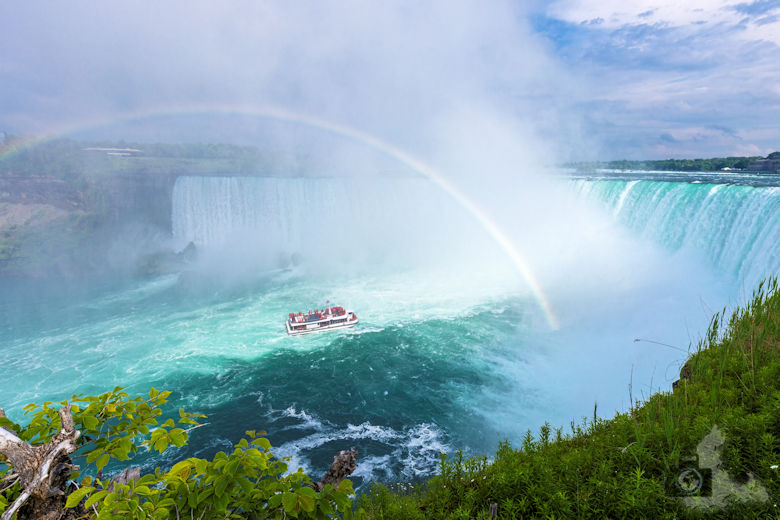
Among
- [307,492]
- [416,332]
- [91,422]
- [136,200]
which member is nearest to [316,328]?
[416,332]

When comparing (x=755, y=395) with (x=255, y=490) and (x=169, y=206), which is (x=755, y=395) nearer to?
(x=255, y=490)

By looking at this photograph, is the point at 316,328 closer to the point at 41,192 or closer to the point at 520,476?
the point at 520,476

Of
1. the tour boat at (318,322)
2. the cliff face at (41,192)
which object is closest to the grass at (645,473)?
the tour boat at (318,322)

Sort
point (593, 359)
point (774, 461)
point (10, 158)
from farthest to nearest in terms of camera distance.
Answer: point (10, 158) < point (593, 359) < point (774, 461)

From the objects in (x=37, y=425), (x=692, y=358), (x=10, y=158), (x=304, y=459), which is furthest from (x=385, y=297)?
(x=10, y=158)

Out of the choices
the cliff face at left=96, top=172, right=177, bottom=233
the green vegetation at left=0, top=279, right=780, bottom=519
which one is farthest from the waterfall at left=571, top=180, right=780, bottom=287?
the cliff face at left=96, top=172, right=177, bottom=233

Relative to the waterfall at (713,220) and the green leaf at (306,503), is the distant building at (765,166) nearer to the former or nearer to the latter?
the waterfall at (713,220)

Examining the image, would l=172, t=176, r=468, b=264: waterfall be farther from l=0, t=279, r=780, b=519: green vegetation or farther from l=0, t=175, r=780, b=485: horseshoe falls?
l=0, t=279, r=780, b=519: green vegetation
